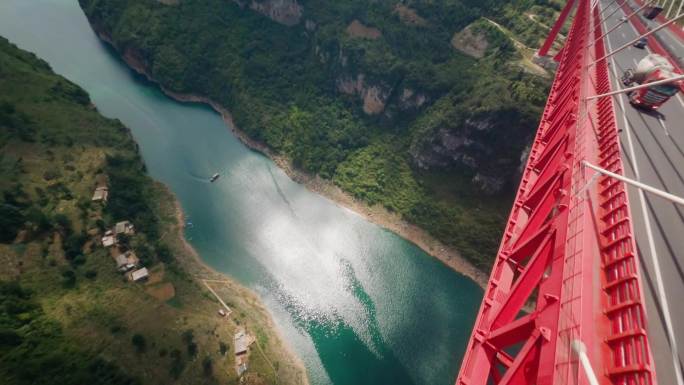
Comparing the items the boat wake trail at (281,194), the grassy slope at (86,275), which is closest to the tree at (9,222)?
the grassy slope at (86,275)

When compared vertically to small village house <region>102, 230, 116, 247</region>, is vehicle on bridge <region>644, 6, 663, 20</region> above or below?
above

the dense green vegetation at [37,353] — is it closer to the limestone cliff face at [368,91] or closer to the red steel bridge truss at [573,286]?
the red steel bridge truss at [573,286]

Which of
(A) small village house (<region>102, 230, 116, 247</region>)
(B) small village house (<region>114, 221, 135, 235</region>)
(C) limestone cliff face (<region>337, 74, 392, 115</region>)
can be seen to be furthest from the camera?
(C) limestone cliff face (<region>337, 74, 392, 115</region>)

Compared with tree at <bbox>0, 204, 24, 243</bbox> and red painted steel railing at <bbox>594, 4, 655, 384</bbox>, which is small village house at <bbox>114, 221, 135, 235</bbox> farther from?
red painted steel railing at <bbox>594, 4, 655, 384</bbox>

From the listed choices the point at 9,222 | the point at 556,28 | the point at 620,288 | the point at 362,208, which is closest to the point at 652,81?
the point at 620,288

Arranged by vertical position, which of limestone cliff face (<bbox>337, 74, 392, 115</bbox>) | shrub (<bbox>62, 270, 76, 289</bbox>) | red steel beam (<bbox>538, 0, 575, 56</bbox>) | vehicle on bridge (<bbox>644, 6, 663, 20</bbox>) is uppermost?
vehicle on bridge (<bbox>644, 6, 663, 20</bbox>)

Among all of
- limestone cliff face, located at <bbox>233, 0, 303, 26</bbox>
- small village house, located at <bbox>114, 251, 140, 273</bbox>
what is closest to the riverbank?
limestone cliff face, located at <bbox>233, 0, 303, 26</bbox>

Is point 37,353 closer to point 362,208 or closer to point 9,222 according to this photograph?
point 9,222

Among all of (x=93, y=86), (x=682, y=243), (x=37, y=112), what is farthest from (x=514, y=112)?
(x=93, y=86)
